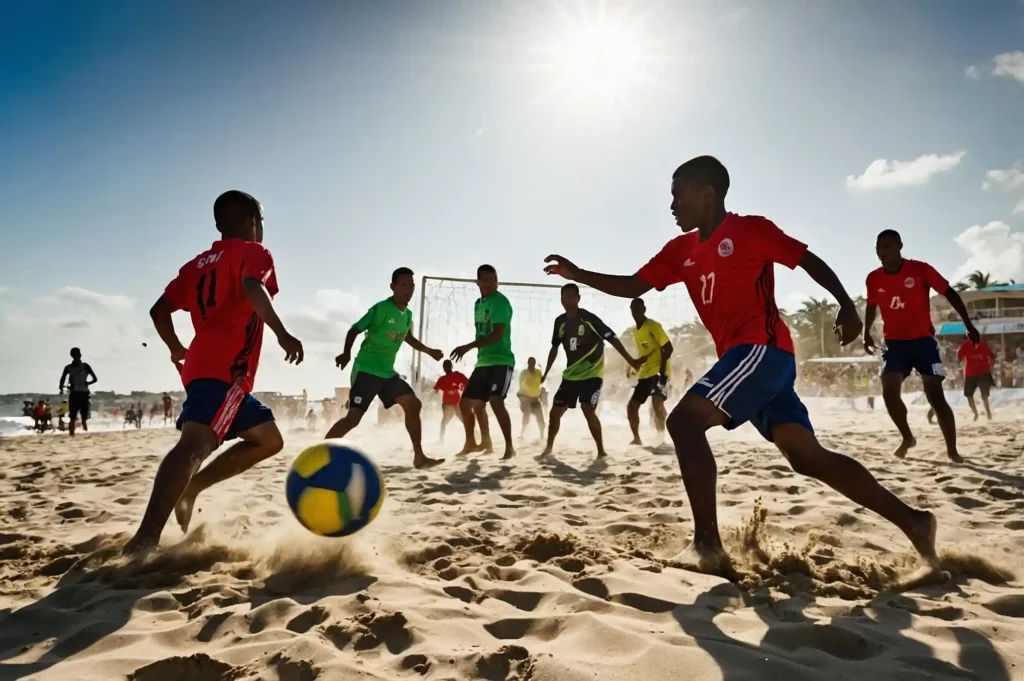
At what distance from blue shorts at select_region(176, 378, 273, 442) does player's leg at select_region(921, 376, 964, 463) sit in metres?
5.45

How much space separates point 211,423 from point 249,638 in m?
1.22

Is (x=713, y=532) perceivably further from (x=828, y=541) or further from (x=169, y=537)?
(x=169, y=537)

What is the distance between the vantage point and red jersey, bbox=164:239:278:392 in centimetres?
291

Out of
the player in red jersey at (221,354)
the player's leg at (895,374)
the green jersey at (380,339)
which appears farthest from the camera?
the green jersey at (380,339)

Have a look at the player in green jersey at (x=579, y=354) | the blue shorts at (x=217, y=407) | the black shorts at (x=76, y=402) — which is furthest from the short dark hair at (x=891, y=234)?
the black shorts at (x=76, y=402)

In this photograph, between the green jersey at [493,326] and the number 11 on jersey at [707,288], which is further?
the green jersey at [493,326]

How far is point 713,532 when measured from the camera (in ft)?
8.26

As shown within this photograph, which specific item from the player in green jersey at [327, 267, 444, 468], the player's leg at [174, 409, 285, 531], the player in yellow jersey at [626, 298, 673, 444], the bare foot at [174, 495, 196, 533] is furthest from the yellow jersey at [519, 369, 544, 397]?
the bare foot at [174, 495, 196, 533]

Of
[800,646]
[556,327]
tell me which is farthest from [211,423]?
[556,327]

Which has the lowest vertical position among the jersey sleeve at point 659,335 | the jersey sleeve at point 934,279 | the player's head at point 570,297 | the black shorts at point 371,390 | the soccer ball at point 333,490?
the soccer ball at point 333,490

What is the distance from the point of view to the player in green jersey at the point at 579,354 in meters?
7.38

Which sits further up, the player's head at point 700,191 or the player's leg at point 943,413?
the player's head at point 700,191

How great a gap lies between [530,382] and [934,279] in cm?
696

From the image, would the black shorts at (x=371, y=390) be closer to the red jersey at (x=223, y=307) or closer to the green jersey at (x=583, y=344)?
the green jersey at (x=583, y=344)
